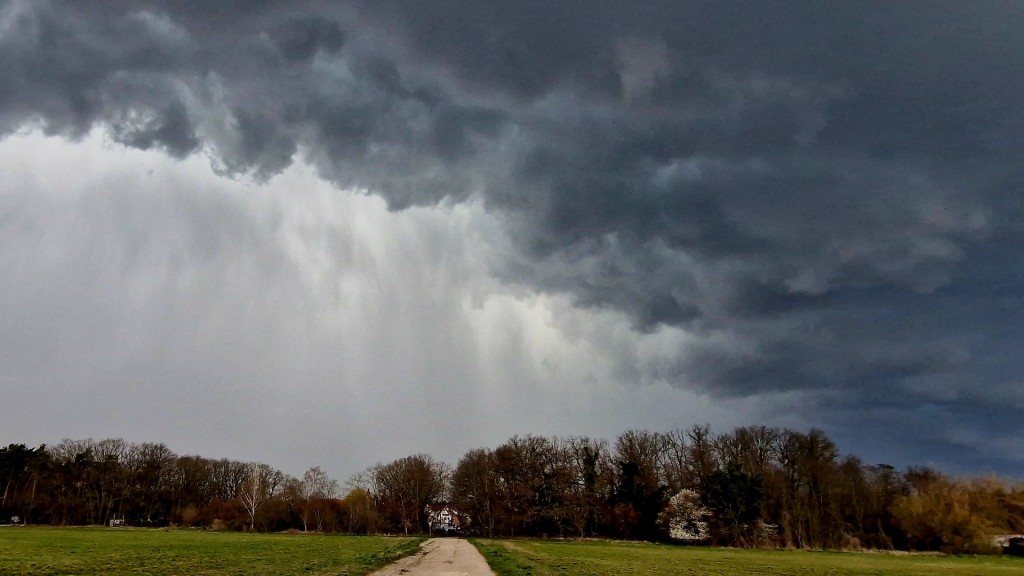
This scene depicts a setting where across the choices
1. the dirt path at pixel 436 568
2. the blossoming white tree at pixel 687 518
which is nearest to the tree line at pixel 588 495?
the blossoming white tree at pixel 687 518

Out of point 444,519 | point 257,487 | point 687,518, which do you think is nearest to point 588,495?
point 687,518

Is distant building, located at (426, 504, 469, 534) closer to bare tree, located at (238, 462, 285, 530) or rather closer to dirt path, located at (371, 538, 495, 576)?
bare tree, located at (238, 462, 285, 530)

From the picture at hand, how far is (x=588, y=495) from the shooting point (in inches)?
3999

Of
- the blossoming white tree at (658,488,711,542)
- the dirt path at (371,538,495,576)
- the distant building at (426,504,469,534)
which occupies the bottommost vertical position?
the distant building at (426,504,469,534)

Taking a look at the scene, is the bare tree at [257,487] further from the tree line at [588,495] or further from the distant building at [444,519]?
the distant building at [444,519]

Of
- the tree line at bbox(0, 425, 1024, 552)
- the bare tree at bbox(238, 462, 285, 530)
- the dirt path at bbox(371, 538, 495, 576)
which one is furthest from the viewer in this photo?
the bare tree at bbox(238, 462, 285, 530)

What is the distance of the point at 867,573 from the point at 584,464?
68559mm

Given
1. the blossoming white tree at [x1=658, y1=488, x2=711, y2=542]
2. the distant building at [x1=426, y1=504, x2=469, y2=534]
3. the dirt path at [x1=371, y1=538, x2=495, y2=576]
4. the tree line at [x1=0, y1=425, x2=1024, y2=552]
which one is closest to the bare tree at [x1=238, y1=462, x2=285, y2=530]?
the tree line at [x1=0, y1=425, x2=1024, y2=552]

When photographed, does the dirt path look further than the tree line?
No

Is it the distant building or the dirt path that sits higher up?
the dirt path

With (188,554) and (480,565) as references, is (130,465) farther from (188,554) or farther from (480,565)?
(480,565)

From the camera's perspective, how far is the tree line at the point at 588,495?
3327 inches

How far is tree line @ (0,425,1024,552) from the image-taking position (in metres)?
84.5

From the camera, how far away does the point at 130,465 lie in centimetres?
12675
